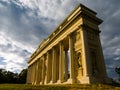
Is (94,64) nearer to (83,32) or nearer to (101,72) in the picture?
(101,72)

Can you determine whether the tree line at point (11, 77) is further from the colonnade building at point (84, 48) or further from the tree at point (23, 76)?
the colonnade building at point (84, 48)

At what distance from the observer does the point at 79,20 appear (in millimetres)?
28594

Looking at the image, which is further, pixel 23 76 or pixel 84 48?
pixel 23 76

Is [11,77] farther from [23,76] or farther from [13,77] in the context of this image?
[23,76]

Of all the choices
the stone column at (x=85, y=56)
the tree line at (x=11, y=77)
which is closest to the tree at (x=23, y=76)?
the tree line at (x=11, y=77)

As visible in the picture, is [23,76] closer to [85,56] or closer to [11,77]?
[11,77]

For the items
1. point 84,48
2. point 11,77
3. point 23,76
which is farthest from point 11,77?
point 84,48

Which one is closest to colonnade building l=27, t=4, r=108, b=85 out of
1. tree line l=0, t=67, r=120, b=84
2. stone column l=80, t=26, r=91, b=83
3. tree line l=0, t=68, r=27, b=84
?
stone column l=80, t=26, r=91, b=83

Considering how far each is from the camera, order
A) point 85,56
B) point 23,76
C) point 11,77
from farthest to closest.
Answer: point 23,76
point 11,77
point 85,56

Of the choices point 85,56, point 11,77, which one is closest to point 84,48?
point 85,56

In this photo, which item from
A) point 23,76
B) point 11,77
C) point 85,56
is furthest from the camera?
point 23,76

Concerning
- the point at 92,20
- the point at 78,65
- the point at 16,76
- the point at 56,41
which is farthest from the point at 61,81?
the point at 16,76

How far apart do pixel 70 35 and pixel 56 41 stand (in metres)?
8.02

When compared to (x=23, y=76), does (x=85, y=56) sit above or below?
above
